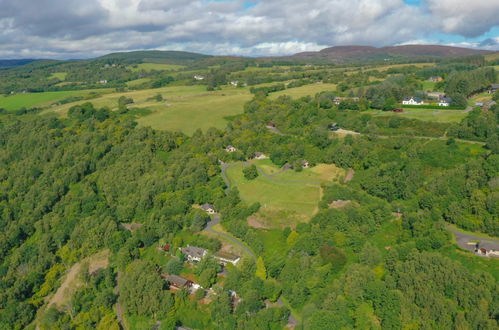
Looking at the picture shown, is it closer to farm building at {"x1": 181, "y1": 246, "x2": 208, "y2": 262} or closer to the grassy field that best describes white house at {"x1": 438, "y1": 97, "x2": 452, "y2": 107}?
the grassy field

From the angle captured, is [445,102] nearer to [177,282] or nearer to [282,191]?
[282,191]

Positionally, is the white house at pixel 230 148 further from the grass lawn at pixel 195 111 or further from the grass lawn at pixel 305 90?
the grass lawn at pixel 305 90

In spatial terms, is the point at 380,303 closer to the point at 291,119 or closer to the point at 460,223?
the point at 460,223

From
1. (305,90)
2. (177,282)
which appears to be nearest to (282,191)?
(177,282)

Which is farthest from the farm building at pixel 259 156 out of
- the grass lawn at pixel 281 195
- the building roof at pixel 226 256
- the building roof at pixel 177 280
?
the building roof at pixel 177 280

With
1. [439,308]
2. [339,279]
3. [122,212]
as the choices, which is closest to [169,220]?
[122,212]

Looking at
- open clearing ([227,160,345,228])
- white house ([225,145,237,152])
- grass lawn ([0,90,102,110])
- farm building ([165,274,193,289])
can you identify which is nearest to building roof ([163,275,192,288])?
farm building ([165,274,193,289])

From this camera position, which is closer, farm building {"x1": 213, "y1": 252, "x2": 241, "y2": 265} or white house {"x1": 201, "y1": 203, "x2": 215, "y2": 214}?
farm building {"x1": 213, "y1": 252, "x2": 241, "y2": 265}
